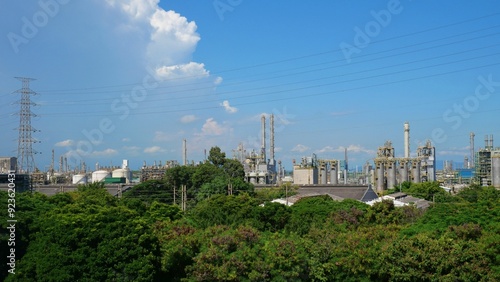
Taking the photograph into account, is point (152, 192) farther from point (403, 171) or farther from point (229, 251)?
point (403, 171)

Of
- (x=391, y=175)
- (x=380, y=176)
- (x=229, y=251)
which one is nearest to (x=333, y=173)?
(x=380, y=176)

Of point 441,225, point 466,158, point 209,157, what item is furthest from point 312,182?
point 466,158

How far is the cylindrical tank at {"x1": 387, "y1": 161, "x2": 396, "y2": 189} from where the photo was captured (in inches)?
2156

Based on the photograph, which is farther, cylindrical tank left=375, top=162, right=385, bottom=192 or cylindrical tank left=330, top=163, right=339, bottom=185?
cylindrical tank left=330, top=163, right=339, bottom=185

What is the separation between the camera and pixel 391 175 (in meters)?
55.0

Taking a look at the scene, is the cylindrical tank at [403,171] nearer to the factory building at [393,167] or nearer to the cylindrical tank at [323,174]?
the factory building at [393,167]

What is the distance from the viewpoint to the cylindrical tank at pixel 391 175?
54.8 meters

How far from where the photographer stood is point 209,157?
5288 cm

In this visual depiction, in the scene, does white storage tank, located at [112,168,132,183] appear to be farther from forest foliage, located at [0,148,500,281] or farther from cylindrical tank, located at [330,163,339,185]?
forest foliage, located at [0,148,500,281]

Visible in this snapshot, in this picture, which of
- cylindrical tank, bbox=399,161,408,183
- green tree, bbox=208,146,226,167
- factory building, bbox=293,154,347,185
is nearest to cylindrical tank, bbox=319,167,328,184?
factory building, bbox=293,154,347,185

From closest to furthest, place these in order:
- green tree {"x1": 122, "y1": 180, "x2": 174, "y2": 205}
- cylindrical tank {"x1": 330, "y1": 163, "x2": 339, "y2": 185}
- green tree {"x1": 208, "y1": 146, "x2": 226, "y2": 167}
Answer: green tree {"x1": 122, "y1": 180, "x2": 174, "y2": 205} → green tree {"x1": 208, "y1": 146, "x2": 226, "y2": 167} → cylindrical tank {"x1": 330, "y1": 163, "x2": 339, "y2": 185}

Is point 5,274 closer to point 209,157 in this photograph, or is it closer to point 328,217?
point 328,217

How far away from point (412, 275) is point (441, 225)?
4.04m

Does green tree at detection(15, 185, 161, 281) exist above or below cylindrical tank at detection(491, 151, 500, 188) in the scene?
below
